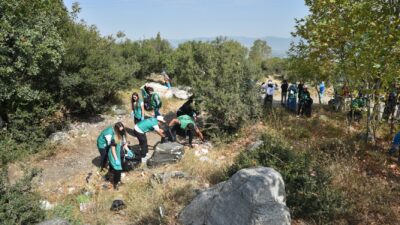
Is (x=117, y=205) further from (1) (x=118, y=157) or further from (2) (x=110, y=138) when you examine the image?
(2) (x=110, y=138)

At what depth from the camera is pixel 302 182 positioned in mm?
6250

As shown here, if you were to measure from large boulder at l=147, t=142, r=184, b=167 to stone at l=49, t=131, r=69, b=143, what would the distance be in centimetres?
418

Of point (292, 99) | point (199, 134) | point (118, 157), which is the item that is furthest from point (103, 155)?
point (292, 99)

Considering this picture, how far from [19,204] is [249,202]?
381 cm

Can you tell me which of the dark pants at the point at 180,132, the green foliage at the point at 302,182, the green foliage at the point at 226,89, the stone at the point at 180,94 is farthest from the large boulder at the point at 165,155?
the stone at the point at 180,94

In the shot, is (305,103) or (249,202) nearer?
(249,202)

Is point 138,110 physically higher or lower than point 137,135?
higher

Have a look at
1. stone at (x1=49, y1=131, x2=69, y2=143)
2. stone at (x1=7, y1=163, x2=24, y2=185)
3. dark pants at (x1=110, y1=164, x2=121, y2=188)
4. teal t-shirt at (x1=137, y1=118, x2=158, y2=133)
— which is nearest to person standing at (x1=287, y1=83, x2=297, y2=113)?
teal t-shirt at (x1=137, y1=118, x2=158, y2=133)

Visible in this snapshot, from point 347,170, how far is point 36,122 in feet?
31.3

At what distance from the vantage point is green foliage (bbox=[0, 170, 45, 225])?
18.0ft

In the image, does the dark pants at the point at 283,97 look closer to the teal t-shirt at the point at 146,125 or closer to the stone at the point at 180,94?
the stone at the point at 180,94

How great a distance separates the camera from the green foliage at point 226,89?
11.1 m

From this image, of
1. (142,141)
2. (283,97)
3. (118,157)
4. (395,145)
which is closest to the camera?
(118,157)

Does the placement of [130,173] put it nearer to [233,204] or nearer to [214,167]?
[214,167]
